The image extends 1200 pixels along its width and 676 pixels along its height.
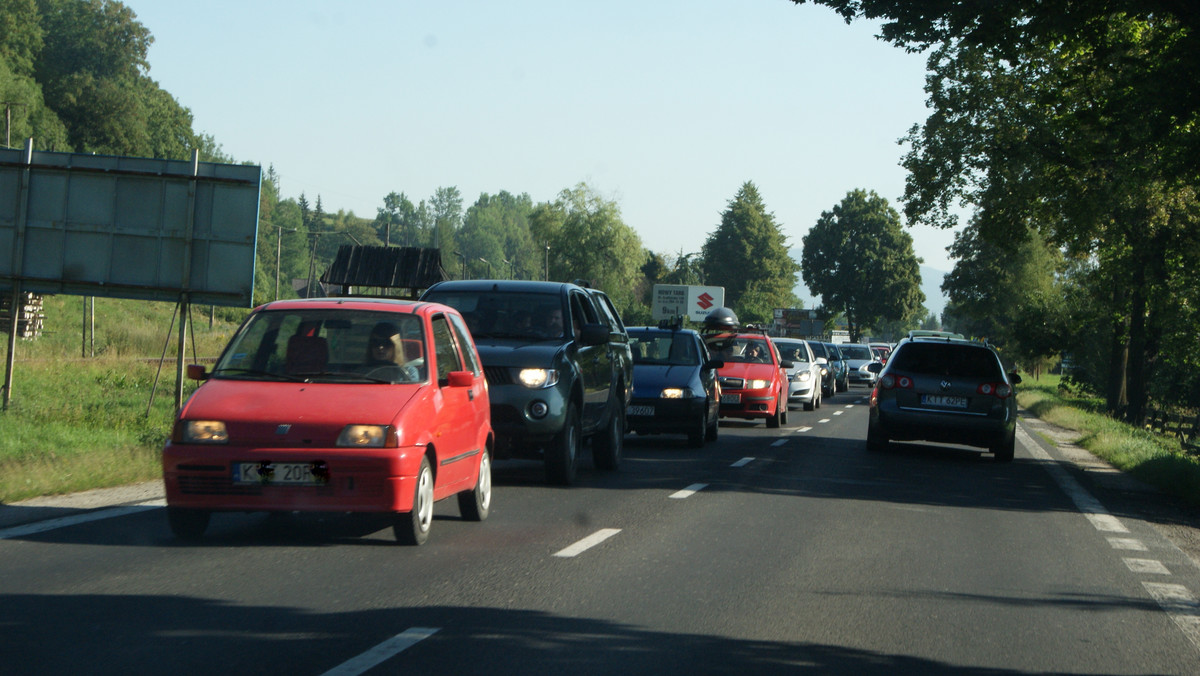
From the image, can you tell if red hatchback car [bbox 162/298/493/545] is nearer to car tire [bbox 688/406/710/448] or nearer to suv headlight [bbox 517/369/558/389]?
suv headlight [bbox 517/369/558/389]

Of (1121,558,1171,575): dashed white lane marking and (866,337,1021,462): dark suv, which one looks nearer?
(1121,558,1171,575): dashed white lane marking

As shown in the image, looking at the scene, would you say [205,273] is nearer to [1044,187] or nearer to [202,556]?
[202,556]

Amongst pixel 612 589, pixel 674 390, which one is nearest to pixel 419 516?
pixel 612 589

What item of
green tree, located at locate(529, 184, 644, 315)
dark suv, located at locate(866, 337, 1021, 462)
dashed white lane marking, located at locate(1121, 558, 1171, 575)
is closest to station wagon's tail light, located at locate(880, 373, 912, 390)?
dark suv, located at locate(866, 337, 1021, 462)

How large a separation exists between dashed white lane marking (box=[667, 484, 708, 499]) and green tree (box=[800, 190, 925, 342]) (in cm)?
9733

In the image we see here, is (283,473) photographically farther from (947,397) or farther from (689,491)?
(947,397)

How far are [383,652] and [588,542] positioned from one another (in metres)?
3.43

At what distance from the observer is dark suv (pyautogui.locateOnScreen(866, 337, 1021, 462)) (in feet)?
57.6

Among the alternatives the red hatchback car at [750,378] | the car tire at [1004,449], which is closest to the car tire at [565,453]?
the car tire at [1004,449]

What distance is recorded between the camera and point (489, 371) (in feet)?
38.4

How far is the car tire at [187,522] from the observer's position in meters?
8.11

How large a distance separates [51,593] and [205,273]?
1131 cm

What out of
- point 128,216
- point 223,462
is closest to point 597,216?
point 128,216

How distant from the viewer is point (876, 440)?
1855cm
